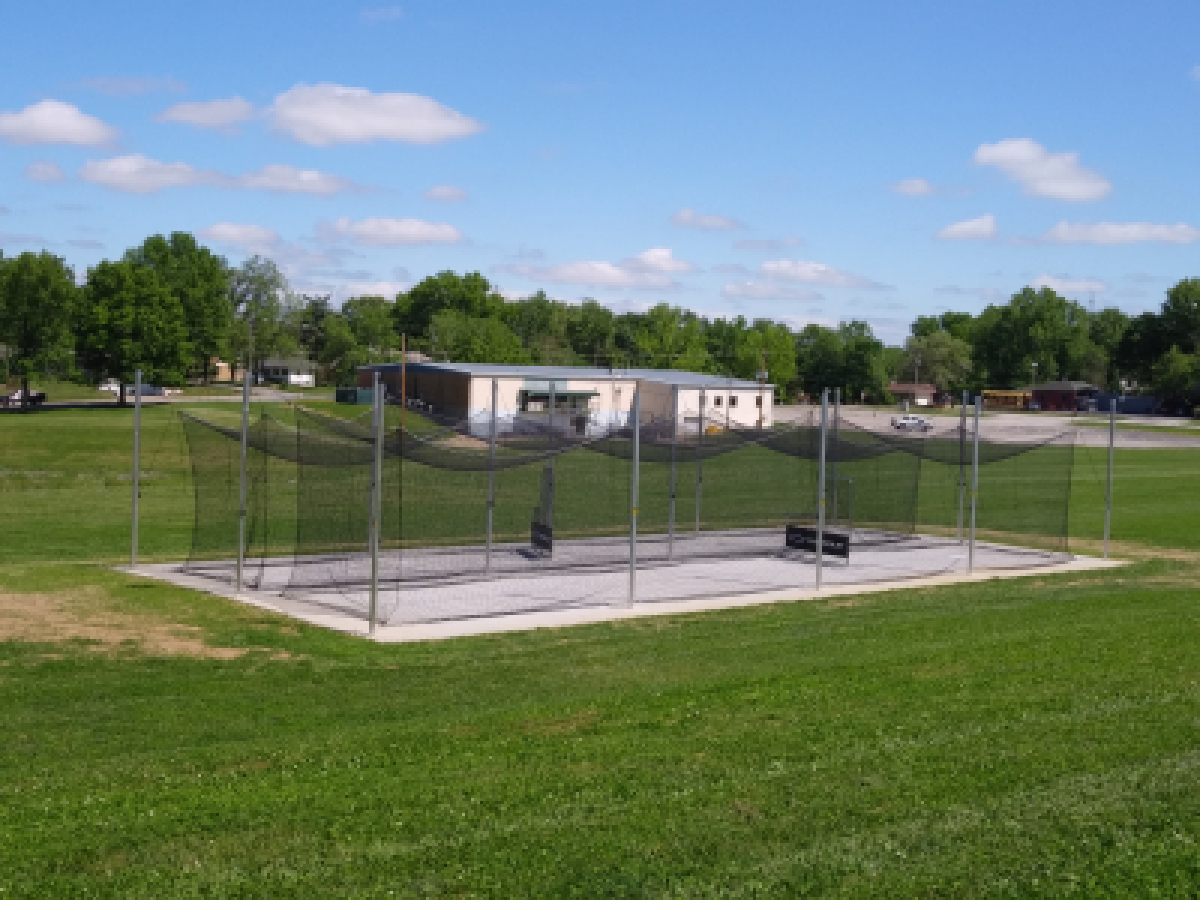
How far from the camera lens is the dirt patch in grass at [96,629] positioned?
1069 centimetres

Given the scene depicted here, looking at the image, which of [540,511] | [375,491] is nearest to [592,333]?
[540,511]

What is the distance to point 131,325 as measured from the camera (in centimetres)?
6906

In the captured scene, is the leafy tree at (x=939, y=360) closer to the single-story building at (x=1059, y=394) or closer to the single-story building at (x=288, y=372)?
the single-story building at (x=1059, y=394)

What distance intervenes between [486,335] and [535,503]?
60223mm

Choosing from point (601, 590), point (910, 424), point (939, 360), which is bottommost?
point (601, 590)

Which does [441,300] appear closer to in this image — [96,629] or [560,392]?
[560,392]

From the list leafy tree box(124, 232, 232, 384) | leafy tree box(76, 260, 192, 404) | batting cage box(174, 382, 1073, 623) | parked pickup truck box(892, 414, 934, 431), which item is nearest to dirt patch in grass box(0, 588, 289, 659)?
batting cage box(174, 382, 1073, 623)

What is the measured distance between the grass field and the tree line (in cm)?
5654

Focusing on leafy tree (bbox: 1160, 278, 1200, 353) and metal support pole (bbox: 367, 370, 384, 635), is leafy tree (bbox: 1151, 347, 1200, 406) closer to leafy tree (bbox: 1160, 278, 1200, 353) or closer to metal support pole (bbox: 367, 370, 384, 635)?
leafy tree (bbox: 1160, 278, 1200, 353)

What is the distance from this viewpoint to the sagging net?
1550 centimetres

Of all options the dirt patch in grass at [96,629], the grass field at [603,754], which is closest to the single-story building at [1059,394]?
the grass field at [603,754]

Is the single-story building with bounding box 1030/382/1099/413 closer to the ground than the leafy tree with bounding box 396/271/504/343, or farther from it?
closer to the ground

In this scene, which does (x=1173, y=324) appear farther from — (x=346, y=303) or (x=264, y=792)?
(x=264, y=792)

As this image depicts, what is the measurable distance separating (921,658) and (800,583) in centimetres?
667
